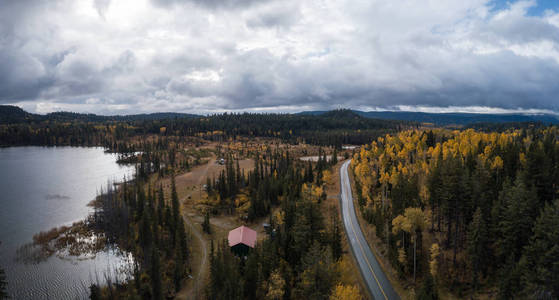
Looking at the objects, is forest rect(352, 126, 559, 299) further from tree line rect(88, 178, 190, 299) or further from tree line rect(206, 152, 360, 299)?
tree line rect(88, 178, 190, 299)

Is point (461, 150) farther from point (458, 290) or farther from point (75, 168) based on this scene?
point (75, 168)

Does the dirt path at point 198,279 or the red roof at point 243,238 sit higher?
the red roof at point 243,238

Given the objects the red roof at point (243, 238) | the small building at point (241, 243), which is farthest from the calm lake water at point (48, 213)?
the small building at point (241, 243)

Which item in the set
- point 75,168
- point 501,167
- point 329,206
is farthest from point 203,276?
point 75,168

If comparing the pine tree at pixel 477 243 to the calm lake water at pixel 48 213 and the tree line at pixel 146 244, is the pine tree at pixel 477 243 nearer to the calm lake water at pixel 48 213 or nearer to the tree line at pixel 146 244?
the tree line at pixel 146 244

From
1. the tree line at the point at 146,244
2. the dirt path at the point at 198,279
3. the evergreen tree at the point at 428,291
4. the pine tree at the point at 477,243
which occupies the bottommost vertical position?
the dirt path at the point at 198,279

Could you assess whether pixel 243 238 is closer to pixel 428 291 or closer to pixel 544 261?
pixel 428 291

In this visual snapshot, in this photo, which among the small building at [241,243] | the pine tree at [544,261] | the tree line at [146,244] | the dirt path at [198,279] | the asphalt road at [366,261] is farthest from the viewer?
the small building at [241,243]
